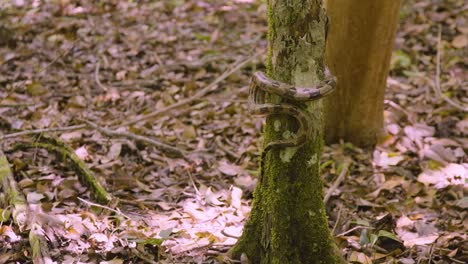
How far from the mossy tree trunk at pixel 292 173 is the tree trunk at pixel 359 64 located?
1511 mm

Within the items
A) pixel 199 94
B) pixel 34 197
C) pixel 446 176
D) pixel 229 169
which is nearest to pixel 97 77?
pixel 199 94

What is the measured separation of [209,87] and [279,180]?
266 centimetres

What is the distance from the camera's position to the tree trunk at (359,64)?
3.69 m

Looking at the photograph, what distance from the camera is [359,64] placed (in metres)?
3.81

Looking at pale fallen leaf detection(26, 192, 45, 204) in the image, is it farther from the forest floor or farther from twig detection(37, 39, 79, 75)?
twig detection(37, 39, 79, 75)

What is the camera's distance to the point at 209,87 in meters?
4.95

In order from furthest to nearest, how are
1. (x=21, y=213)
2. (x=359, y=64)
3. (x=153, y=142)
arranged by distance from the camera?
1. (x=153, y=142)
2. (x=359, y=64)
3. (x=21, y=213)

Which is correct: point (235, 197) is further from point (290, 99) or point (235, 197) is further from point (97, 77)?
point (97, 77)

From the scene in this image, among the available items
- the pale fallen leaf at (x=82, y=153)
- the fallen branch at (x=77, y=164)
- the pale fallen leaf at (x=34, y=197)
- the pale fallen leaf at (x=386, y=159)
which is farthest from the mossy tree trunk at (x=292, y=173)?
the pale fallen leaf at (x=82, y=153)

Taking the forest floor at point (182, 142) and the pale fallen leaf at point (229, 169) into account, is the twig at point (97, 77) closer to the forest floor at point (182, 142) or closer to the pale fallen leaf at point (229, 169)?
the forest floor at point (182, 142)

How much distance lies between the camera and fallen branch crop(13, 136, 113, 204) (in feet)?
10.9

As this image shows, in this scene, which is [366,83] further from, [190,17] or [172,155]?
[190,17]

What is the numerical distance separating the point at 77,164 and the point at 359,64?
6.51 feet

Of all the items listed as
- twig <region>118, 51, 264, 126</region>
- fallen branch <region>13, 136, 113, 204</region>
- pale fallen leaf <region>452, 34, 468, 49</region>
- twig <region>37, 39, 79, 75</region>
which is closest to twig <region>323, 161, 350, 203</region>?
fallen branch <region>13, 136, 113, 204</region>
